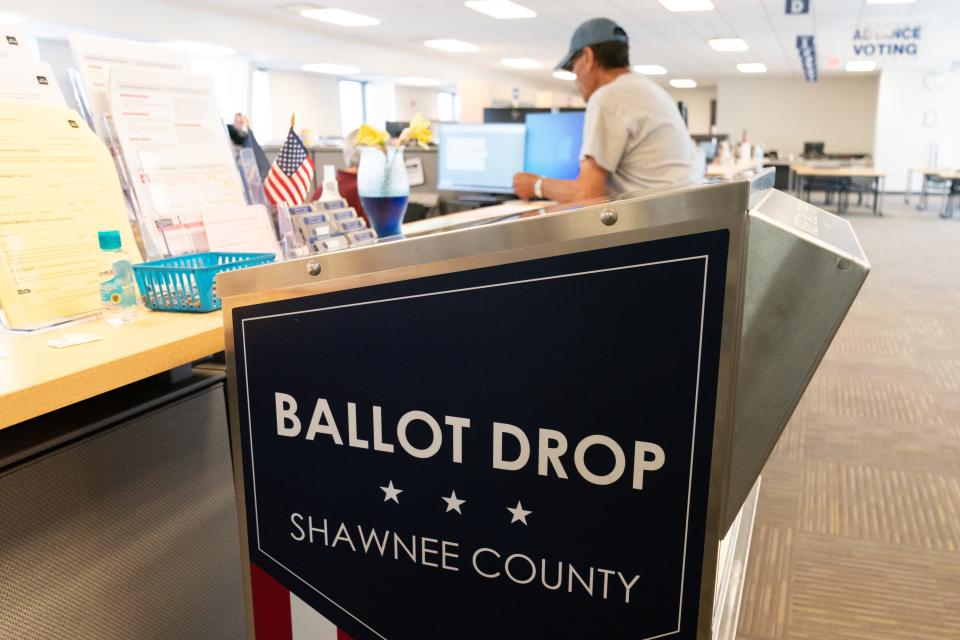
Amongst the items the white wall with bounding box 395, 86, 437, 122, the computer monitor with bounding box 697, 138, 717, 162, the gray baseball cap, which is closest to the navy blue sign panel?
the gray baseball cap

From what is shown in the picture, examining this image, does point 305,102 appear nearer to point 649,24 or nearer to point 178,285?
point 649,24

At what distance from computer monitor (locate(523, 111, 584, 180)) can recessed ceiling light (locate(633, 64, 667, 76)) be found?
43.2ft

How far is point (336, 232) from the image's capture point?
144cm

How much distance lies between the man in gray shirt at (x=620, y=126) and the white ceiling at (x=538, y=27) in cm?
667

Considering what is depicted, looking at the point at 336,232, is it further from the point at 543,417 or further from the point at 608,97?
the point at 608,97

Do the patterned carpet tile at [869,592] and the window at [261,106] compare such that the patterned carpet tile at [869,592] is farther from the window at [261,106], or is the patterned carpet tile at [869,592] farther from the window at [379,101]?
the window at [379,101]

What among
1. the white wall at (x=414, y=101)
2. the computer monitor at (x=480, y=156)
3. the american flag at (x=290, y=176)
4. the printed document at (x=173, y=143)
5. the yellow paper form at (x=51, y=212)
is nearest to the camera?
the yellow paper form at (x=51, y=212)

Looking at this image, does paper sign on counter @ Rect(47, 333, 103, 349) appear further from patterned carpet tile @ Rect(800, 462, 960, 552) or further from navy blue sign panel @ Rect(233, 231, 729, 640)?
patterned carpet tile @ Rect(800, 462, 960, 552)

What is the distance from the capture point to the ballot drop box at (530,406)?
0.59 m

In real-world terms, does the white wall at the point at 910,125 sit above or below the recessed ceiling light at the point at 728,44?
below

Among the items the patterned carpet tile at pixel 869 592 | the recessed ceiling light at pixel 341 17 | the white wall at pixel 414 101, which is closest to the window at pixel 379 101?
the white wall at pixel 414 101

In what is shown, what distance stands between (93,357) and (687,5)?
31.5 ft

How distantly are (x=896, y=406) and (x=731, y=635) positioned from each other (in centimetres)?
225

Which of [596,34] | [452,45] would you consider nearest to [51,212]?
[596,34]
